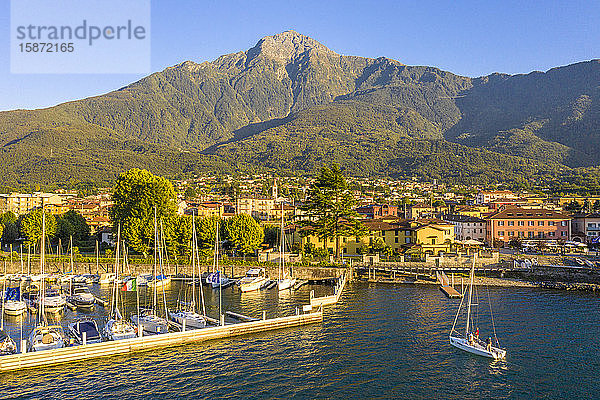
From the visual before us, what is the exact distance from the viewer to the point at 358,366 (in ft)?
106

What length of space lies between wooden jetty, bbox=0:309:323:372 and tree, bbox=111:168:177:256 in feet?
112

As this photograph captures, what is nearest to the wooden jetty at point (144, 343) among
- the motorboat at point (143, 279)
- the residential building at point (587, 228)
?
the motorboat at point (143, 279)

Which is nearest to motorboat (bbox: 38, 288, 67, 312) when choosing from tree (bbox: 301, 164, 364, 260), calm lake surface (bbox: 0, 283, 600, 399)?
calm lake surface (bbox: 0, 283, 600, 399)

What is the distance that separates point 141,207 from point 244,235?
15.5 m

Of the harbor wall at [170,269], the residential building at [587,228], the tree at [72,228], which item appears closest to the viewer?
the harbor wall at [170,269]

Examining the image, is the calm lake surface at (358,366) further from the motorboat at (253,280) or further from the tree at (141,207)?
the tree at (141,207)

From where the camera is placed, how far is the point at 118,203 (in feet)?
252

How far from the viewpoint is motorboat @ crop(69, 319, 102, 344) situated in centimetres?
3481

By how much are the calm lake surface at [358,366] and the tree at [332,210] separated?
2829 centimetres

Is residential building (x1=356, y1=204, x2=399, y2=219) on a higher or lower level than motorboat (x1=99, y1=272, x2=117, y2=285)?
higher

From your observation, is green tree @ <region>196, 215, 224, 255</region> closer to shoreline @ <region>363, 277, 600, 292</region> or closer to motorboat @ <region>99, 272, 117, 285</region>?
motorboat @ <region>99, 272, 117, 285</region>

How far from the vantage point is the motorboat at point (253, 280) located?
56.2 meters

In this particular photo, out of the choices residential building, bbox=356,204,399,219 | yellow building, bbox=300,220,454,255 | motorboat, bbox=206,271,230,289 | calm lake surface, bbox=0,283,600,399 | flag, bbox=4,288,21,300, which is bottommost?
calm lake surface, bbox=0,283,600,399

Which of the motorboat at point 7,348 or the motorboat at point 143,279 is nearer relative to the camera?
the motorboat at point 7,348
